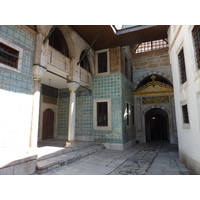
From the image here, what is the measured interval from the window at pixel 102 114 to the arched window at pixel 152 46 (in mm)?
5982

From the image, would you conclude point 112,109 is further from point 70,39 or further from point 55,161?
point 55,161

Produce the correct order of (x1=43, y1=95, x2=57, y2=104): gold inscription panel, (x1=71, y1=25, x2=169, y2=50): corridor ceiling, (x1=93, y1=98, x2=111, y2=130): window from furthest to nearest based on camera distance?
1. (x1=43, y1=95, x2=57, y2=104): gold inscription panel
2. (x1=93, y1=98, x2=111, y2=130): window
3. (x1=71, y1=25, x2=169, y2=50): corridor ceiling

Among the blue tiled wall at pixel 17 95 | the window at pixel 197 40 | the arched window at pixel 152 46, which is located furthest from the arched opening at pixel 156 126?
the blue tiled wall at pixel 17 95

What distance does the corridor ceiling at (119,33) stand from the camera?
6719 millimetres

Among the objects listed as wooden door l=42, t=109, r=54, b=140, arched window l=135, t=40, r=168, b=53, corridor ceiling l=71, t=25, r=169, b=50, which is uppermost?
arched window l=135, t=40, r=168, b=53

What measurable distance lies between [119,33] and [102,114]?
13.9 ft

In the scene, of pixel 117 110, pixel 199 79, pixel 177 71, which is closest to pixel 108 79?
pixel 117 110

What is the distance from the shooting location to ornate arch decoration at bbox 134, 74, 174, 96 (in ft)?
33.3

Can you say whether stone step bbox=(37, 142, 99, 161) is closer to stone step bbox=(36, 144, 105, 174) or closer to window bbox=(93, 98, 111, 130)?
stone step bbox=(36, 144, 105, 174)

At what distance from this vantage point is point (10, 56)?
13.5 ft

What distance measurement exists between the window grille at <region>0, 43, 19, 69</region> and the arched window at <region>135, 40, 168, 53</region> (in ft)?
31.2

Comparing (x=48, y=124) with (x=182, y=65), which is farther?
(x=48, y=124)

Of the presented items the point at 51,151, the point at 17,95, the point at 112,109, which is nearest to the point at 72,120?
the point at 51,151

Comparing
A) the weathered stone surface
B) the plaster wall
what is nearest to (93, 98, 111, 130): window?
the plaster wall
